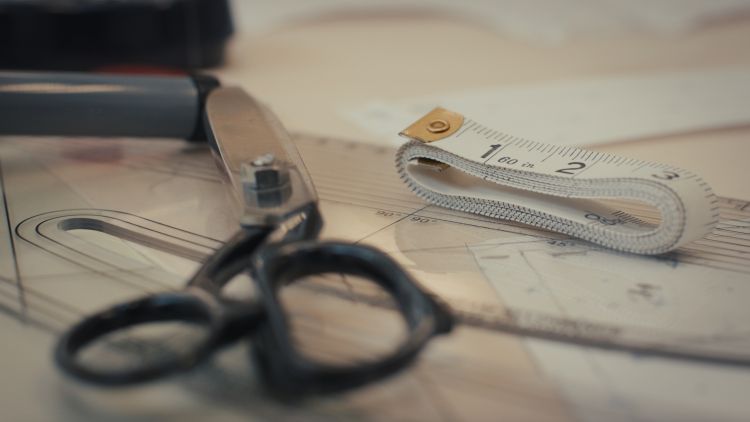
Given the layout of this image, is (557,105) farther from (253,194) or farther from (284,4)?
(284,4)

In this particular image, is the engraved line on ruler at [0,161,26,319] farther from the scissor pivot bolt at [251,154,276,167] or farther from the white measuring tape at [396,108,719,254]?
the white measuring tape at [396,108,719,254]

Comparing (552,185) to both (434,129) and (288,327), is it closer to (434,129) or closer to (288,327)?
(434,129)

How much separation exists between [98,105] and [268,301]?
0.40 metres

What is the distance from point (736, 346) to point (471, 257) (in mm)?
187

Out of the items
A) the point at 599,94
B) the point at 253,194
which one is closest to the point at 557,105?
the point at 599,94

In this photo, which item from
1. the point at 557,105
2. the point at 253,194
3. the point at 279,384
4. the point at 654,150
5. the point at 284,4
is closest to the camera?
the point at 279,384

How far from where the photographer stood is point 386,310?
1.67 ft

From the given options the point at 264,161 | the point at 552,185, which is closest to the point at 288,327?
the point at 264,161

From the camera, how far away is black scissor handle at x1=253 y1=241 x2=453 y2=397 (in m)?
0.38

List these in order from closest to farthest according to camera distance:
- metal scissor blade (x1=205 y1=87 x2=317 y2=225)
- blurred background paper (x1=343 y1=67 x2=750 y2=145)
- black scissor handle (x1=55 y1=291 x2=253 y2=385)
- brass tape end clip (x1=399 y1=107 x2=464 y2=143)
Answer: black scissor handle (x1=55 y1=291 x2=253 y2=385), metal scissor blade (x1=205 y1=87 x2=317 y2=225), brass tape end clip (x1=399 y1=107 x2=464 y2=143), blurred background paper (x1=343 y1=67 x2=750 y2=145)

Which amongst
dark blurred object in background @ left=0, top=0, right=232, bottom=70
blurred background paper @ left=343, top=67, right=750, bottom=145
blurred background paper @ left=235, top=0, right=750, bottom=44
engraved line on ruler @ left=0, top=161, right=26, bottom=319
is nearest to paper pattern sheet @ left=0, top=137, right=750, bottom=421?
engraved line on ruler @ left=0, top=161, right=26, bottom=319

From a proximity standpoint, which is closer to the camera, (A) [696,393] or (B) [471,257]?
(A) [696,393]

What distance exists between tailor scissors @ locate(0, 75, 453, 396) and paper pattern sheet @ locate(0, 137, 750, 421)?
3 centimetres

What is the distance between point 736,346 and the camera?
1.60 ft
